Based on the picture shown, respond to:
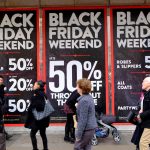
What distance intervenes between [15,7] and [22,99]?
Result: 2.45m

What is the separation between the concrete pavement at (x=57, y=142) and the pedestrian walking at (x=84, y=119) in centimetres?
317

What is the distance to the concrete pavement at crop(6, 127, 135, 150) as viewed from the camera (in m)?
10.4

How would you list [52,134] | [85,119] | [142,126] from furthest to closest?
[52,134], [142,126], [85,119]

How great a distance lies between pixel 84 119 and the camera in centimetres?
707

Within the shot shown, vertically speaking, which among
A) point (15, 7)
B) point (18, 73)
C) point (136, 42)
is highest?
point (15, 7)

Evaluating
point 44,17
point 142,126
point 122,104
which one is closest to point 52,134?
point 122,104

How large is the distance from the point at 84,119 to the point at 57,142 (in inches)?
164

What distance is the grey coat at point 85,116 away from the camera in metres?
7.07

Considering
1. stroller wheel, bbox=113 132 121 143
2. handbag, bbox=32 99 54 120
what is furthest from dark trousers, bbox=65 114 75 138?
handbag, bbox=32 99 54 120

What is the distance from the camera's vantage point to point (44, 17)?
1212 cm

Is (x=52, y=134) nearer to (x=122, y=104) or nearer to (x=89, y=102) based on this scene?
(x=122, y=104)

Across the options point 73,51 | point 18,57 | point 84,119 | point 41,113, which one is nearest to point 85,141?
point 84,119

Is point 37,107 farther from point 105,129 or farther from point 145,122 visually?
point 145,122

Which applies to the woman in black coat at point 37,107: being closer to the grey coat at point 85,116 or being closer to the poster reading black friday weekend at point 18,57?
the grey coat at point 85,116
